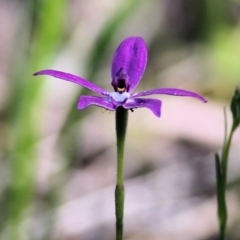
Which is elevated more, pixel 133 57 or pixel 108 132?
pixel 108 132

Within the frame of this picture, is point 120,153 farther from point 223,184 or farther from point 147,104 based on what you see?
point 223,184

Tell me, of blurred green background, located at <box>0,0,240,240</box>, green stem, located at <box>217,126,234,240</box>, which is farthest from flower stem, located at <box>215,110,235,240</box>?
blurred green background, located at <box>0,0,240,240</box>

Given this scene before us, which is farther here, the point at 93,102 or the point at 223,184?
the point at 223,184

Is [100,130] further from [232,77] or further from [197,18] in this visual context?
[197,18]

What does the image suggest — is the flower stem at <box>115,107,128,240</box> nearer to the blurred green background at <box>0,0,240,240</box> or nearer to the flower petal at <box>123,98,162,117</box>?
the flower petal at <box>123,98,162,117</box>

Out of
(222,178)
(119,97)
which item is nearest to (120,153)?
(119,97)

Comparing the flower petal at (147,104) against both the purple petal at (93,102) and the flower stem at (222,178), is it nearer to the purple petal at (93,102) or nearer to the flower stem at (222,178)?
the purple petal at (93,102)

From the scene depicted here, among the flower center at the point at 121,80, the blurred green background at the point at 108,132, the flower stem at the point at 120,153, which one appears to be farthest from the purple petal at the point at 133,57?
the blurred green background at the point at 108,132
